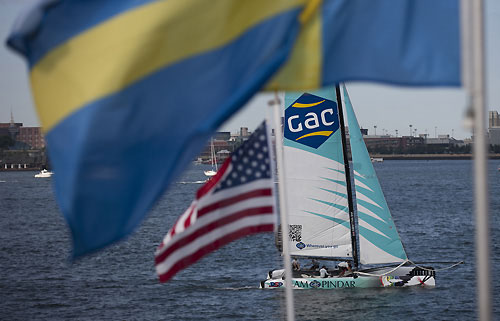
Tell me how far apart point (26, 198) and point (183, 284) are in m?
91.3

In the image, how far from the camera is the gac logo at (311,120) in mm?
32094

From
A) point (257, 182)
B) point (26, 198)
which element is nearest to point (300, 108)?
point (257, 182)

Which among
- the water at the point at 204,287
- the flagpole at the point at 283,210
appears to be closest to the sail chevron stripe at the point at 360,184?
the water at the point at 204,287

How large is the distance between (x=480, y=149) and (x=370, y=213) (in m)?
28.7

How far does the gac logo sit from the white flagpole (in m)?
25.4

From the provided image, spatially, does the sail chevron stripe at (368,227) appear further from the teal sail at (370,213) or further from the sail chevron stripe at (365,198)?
the sail chevron stripe at (365,198)

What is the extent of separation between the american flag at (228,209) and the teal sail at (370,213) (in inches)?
1030

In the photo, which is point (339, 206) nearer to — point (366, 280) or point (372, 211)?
point (372, 211)

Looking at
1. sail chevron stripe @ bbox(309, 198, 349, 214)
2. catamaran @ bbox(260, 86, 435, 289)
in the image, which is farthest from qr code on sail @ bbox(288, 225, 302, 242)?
sail chevron stripe @ bbox(309, 198, 349, 214)

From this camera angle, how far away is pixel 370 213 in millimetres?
34875

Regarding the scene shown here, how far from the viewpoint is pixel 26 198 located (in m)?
127

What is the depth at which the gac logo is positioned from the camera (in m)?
32.1

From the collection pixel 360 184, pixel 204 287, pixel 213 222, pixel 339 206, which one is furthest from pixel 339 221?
pixel 213 222

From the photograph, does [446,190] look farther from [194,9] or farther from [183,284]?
[194,9]
